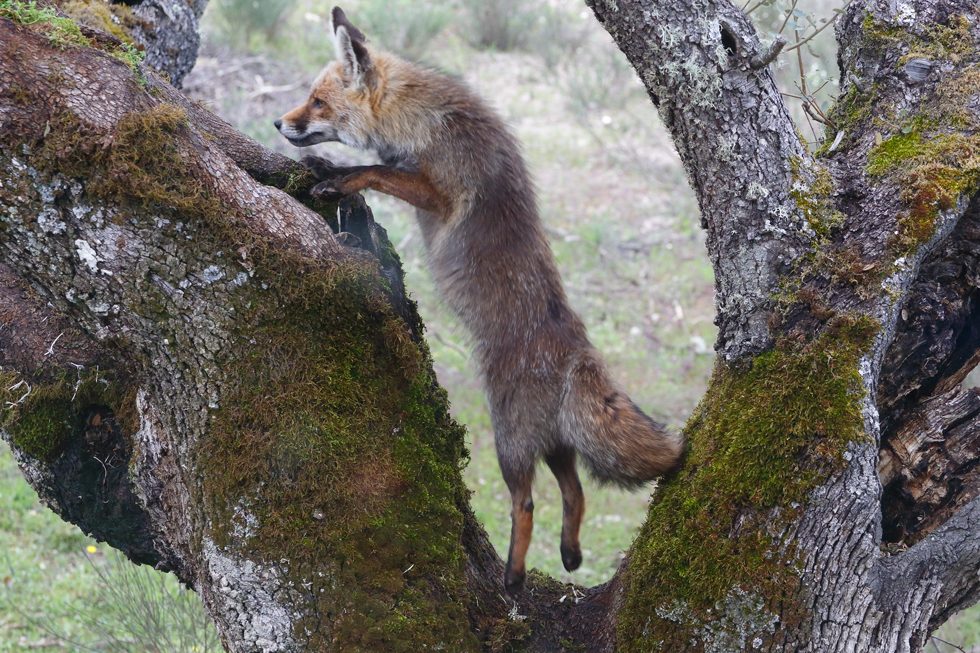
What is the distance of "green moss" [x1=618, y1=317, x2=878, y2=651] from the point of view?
252cm

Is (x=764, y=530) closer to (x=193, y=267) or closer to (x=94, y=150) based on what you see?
(x=193, y=267)

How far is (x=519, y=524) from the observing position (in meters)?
3.62

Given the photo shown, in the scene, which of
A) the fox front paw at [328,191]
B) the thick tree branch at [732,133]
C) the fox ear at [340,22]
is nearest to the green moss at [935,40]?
the thick tree branch at [732,133]

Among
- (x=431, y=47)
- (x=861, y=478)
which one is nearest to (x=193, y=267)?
(x=861, y=478)

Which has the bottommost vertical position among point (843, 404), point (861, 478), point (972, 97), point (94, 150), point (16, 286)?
point (16, 286)

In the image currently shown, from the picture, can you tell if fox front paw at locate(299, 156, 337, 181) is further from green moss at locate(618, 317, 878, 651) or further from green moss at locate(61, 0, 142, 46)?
green moss at locate(618, 317, 878, 651)

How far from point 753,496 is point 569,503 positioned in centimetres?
134

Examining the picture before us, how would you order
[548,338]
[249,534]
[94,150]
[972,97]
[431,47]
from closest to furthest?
[94,150] < [249,534] < [972,97] < [548,338] < [431,47]

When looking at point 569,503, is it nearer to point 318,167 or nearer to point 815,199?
point 815,199

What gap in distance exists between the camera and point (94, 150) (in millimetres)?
2412

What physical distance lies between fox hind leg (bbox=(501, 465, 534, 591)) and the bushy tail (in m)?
0.39

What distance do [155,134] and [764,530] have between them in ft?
8.13

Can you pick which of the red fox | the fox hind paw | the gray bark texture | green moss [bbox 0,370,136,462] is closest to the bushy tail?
the red fox

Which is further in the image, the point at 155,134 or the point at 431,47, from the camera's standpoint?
the point at 431,47
